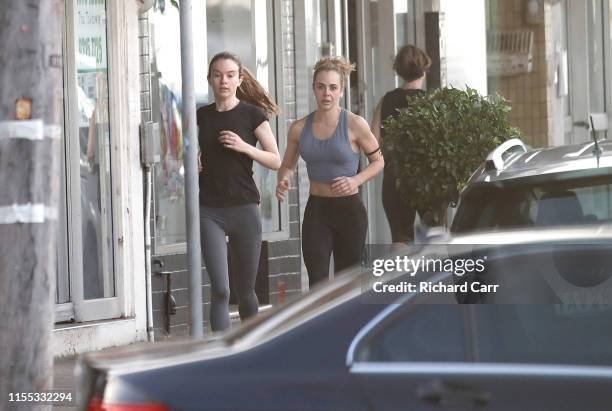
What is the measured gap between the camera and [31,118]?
6121mm

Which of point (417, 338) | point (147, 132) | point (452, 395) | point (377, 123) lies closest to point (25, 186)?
point (417, 338)

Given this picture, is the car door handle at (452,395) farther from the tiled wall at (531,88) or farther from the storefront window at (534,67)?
the tiled wall at (531,88)

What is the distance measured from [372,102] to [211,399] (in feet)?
37.5

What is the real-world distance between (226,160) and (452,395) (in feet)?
15.8

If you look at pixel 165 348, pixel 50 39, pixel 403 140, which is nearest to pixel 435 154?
pixel 403 140

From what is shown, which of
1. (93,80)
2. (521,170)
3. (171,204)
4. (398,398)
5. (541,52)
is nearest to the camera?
(398,398)

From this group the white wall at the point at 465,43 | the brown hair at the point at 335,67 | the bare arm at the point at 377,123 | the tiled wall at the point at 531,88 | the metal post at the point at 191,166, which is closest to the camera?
the metal post at the point at 191,166

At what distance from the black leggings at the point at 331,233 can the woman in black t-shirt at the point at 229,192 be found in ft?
1.00

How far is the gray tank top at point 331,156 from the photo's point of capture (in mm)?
8953

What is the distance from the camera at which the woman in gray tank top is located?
8.90 metres

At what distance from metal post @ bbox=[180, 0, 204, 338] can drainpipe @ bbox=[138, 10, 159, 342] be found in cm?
392

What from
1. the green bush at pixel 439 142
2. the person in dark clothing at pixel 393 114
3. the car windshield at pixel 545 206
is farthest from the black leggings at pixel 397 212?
the car windshield at pixel 545 206

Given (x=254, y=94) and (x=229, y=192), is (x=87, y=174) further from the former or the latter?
(x=229, y=192)

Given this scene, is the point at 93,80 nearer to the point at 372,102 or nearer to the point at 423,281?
the point at 372,102
